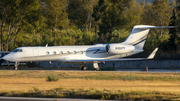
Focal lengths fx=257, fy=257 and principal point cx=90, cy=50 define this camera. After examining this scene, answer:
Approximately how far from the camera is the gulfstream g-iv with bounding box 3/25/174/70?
26500 millimetres

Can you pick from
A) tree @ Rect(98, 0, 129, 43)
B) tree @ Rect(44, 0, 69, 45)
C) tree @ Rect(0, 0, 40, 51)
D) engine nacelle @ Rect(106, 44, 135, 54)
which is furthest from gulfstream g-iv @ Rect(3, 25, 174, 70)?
tree @ Rect(98, 0, 129, 43)

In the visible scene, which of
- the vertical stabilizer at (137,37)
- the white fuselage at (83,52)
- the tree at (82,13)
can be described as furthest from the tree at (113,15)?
the tree at (82,13)

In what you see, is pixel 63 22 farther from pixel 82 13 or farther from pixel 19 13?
pixel 82 13

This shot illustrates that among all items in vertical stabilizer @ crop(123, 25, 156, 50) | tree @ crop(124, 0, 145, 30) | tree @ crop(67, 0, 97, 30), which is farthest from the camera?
tree @ crop(67, 0, 97, 30)

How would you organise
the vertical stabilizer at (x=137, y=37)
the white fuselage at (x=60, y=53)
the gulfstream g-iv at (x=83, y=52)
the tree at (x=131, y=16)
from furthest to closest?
the tree at (x=131, y=16), the vertical stabilizer at (x=137, y=37), the gulfstream g-iv at (x=83, y=52), the white fuselage at (x=60, y=53)

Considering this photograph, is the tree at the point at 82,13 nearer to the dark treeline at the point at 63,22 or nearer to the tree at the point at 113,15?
the dark treeline at the point at 63,22

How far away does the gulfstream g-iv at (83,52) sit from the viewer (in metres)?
26.5

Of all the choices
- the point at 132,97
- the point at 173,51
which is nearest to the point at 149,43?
the point at 173,51

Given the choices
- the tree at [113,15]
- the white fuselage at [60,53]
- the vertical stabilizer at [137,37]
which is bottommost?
the white fuselage at [60,53]

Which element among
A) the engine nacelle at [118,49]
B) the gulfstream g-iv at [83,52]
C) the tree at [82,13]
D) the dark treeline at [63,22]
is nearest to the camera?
the gulfstream g-iv at [83,52]

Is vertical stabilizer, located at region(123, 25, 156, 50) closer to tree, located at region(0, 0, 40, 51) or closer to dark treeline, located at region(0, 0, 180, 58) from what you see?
dark treeline, located at region(0, 0, 180, 58)

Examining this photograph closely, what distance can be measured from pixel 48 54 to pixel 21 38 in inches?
647

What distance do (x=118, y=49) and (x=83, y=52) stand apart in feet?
12.9

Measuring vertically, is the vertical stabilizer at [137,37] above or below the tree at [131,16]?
below
